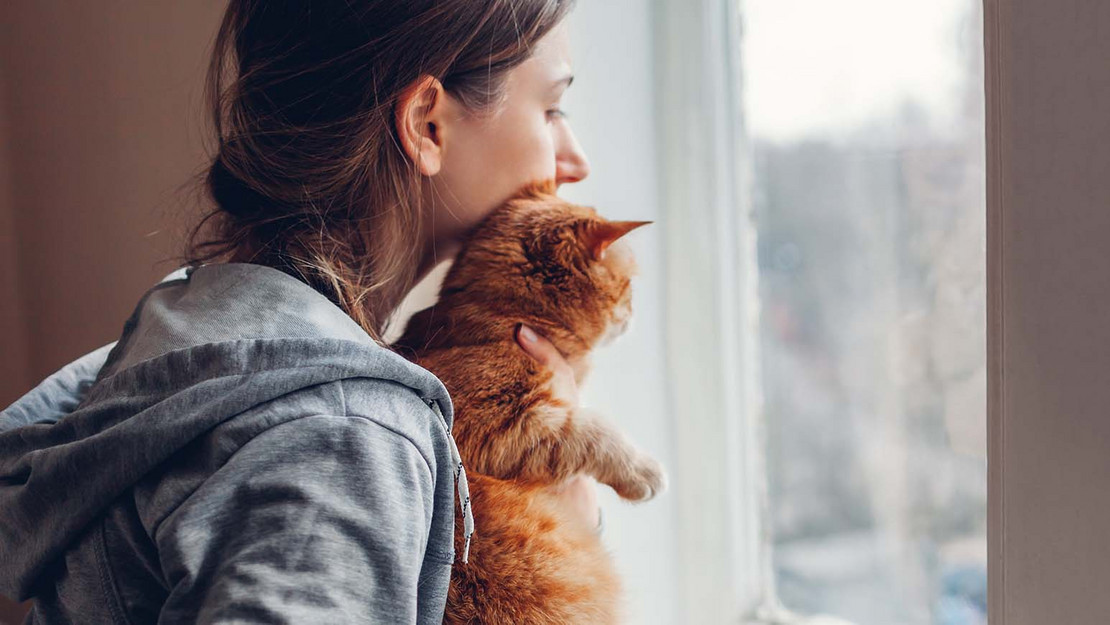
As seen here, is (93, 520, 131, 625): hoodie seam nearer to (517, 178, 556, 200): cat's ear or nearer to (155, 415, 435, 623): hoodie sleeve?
(155, 415, 435, 623): hoodie sleeve

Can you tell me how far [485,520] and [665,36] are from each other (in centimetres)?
83

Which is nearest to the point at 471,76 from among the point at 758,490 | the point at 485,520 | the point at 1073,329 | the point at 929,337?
the point at 485,520

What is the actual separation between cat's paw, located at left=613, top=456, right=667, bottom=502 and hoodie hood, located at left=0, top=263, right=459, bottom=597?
0.23 meters

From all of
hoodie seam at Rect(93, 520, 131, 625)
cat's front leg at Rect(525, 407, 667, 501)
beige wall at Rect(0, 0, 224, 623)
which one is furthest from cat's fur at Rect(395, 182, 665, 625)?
beige wall at Rect(0, 0, 224, 623)

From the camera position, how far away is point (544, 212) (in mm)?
893

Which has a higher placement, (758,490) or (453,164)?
(453,164)

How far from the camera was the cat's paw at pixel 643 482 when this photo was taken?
835 mm

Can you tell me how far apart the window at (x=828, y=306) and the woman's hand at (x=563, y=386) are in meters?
0.45

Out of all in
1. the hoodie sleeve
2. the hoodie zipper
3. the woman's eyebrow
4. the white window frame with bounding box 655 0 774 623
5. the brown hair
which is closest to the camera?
the hoodie sleeve

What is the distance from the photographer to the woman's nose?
3.18 ft

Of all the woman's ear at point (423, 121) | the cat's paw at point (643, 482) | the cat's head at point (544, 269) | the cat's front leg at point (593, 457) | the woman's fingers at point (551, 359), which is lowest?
the cat's paw at point (643, 482)

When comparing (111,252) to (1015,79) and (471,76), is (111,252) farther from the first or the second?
(1015,79)

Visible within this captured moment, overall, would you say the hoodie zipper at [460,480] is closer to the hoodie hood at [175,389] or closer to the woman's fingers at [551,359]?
the hoodie hood at [175,389]

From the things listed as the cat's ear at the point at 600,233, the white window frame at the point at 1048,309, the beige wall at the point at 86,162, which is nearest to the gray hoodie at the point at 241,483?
the cat's ear at the point at 600,233
